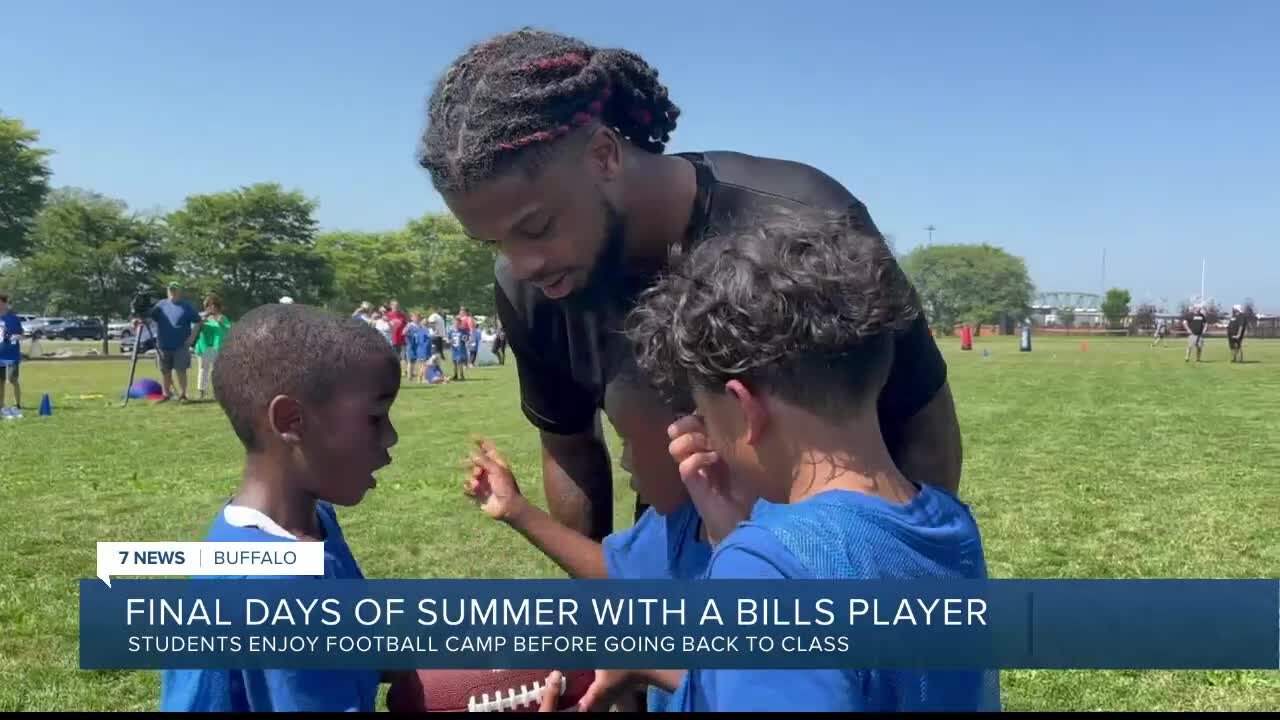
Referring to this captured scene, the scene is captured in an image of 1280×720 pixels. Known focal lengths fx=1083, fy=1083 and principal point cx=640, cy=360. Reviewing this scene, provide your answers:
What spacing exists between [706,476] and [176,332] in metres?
17.1

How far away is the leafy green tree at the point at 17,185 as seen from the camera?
187 feet

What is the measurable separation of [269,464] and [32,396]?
20.4m

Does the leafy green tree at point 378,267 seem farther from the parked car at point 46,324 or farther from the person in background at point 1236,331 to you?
the person in background at point 1236,331

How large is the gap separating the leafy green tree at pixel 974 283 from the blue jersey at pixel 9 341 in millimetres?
79226

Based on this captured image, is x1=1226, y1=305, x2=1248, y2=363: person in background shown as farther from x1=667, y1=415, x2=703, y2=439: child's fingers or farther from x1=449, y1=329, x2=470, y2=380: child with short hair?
x1=667, y1=415, x2=703, y2=439: child's fingers

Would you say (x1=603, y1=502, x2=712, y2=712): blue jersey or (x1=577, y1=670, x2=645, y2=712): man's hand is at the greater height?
(x1=603, y1=502, x2=712, y2=712): blue jersey

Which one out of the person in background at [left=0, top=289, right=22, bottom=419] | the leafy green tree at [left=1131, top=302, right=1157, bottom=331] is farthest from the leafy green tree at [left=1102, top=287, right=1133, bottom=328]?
the person in background at [left=0, top=289, right=22, bottom=419]

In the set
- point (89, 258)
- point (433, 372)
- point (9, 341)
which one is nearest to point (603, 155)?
point (9, 341)

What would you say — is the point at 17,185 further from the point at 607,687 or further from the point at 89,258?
the point at 607,687

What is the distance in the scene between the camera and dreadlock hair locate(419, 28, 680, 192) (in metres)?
2.16

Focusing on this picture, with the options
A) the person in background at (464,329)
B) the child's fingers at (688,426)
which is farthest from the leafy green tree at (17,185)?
the child's fingers at (688,426)

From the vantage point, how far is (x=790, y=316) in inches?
70.8

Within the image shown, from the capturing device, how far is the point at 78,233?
5762 cm

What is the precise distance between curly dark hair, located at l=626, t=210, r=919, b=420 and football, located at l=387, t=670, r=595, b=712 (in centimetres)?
104
